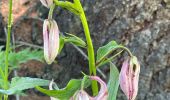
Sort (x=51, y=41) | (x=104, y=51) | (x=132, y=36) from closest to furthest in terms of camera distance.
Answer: (x=51, y=41) < (x=104, y=51) < (x=132, y=36)

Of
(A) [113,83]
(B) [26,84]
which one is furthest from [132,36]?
(B) [26,84]

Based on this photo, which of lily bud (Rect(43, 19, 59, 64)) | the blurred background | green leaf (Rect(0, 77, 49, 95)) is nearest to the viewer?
lily bud (Rect(43, 19, 59, 64))

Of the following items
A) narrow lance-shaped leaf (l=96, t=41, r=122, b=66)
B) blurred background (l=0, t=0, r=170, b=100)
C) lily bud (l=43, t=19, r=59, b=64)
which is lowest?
blurred background (l=0, t=0, r=170, b=100)

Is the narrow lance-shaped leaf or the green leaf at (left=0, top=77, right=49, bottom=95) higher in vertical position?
the narrow lance-shaped leaf

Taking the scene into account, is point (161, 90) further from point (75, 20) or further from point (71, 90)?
point (71, 90)

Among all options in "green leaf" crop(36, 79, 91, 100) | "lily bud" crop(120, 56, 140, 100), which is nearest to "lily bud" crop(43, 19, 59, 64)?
"green leaf" crop(36, 79, 91, 100)

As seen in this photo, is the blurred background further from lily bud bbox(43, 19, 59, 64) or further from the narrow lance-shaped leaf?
lily bud bbox(43, 19, 59, 64)

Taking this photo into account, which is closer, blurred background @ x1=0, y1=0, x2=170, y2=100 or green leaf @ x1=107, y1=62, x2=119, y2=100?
→ green leaf @ x1=107, y1=62, x2=119, y2=100

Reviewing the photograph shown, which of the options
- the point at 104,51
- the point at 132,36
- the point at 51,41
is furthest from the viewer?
the point at 132,36

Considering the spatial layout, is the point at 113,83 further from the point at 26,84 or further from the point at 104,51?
the point at 26,84
